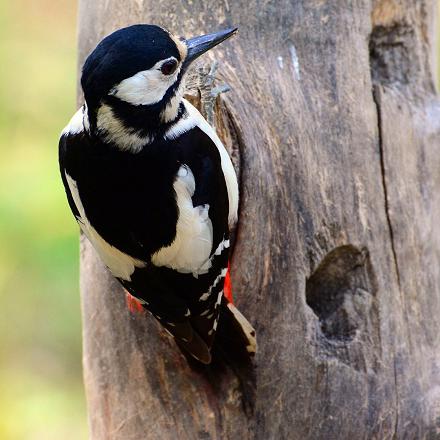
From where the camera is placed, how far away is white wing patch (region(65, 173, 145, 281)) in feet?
9.04

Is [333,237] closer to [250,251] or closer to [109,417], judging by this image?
[250,251]

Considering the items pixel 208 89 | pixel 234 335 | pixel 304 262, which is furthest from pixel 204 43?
pixel 234 335

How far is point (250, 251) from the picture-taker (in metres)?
2.96

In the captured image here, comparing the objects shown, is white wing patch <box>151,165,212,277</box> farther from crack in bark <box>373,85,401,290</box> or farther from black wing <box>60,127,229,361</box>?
crack in bark <box>373,85,401,290</box>

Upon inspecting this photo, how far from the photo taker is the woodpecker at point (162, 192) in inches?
106

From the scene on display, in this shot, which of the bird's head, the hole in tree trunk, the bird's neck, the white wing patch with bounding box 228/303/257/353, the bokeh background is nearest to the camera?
the bird's head

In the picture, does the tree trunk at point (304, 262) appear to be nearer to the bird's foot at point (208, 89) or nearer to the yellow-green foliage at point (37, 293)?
the bird's foot at point (208, 89)

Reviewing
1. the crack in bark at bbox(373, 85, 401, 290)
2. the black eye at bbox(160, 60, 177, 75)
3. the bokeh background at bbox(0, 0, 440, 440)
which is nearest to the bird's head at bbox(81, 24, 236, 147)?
the black eye at bbox(160, 60, 177, 75)

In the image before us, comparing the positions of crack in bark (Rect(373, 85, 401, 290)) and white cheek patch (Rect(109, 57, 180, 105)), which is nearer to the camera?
white cheek patch (Rect(109, 57, 180, 105))

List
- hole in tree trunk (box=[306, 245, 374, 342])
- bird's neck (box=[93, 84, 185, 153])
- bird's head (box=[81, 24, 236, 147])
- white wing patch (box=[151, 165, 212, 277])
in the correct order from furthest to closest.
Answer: hole in tree trunk (box=[306, 245, 374, 342]), white wing patch (box=[151, 165, 212, 277]), bird's neck (box=[93, 84, 185, 153]), bird's head (box=[81, 24, 236, 147])

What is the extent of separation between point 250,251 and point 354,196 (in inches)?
15.2

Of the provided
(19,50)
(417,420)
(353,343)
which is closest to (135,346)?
(353,343)

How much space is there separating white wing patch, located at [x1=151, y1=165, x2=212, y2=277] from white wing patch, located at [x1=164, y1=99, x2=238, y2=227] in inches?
3.8

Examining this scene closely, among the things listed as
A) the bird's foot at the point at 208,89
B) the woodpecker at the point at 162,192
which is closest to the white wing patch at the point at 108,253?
the woodpecker at the point at 162,192
